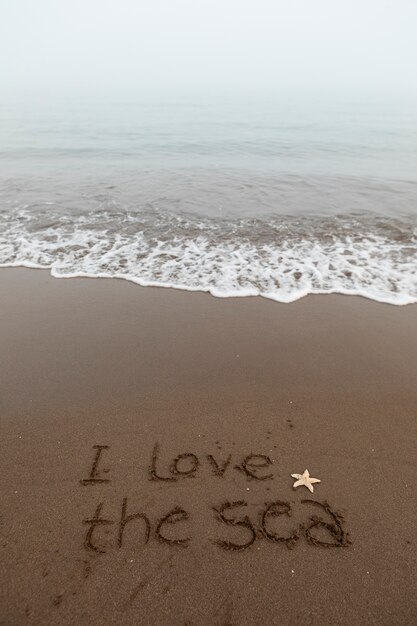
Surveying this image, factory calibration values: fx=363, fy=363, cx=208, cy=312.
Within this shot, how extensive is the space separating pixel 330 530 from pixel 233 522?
83 centimetres

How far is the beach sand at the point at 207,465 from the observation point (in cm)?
275

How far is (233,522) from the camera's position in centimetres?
317

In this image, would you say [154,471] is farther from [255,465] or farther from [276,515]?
[276,515]

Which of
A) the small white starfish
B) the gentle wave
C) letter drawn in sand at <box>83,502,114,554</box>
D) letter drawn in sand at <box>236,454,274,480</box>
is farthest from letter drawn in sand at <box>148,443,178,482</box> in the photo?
the gentle wave

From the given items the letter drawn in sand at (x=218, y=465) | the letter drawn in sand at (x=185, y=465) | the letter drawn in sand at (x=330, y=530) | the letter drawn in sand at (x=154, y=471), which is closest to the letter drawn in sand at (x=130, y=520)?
the letter drawn in sand at (x=154, y=471)

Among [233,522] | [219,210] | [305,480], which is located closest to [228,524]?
[233,522]

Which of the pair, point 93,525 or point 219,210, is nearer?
point 93,525

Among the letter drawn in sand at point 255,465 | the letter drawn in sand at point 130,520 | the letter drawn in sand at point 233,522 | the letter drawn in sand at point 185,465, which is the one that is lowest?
the letter drawn in sand at point 130,520

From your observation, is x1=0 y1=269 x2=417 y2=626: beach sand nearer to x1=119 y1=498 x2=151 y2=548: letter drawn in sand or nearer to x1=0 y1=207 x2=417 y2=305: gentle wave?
x1=119 y1=498 x2=151 y2=548: letter drawn in sand

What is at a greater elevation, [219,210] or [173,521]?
[219,210]

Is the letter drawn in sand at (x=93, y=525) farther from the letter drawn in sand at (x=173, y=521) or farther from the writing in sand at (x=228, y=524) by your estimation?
the letter drawn in sand at (x=173, y=521)

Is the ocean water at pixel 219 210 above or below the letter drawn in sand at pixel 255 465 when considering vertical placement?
above

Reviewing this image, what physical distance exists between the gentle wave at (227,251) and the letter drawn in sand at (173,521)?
3.85 m

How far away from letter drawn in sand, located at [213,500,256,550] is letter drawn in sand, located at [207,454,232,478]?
0.99ft
